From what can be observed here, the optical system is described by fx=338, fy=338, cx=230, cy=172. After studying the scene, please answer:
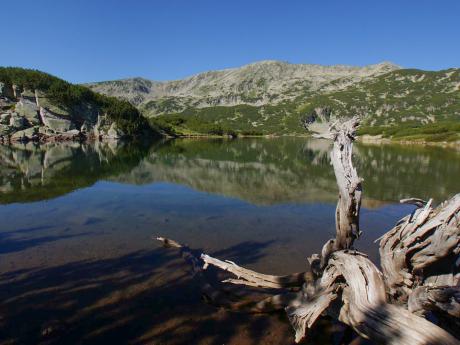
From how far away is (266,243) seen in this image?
53.8 feet

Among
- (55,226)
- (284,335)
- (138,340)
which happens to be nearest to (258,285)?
(284,335)

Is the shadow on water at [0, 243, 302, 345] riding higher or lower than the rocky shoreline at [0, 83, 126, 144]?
lower

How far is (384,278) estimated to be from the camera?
8.75 m

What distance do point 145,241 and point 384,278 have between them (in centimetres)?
1110

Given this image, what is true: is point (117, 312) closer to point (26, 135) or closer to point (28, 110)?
point (26, 135)

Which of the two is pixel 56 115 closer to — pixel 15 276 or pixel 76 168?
pixel 76 168

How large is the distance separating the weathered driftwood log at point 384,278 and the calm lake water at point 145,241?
59.9 inches

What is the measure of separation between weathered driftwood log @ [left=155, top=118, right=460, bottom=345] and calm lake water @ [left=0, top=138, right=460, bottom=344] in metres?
1.52

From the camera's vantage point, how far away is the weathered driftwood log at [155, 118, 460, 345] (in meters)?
6.25

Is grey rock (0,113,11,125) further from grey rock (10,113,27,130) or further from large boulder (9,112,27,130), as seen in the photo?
grey rock (10,113,27,130)

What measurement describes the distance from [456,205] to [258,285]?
6.22m

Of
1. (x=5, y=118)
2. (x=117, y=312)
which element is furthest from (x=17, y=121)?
(x=117, y=312)

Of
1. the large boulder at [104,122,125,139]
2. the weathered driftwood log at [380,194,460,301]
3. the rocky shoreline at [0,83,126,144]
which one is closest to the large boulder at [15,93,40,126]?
the rocky shoreline at [0,83,126,144]

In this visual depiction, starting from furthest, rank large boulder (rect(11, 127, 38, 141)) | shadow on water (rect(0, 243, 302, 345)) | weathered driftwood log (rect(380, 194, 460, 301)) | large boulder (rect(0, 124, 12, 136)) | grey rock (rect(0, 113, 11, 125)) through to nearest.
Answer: grey rock (rect(0, 113, 11, 125)) < large boulder (rect(11, 127, 38, 141)) < large boulder (rect(0, 124, 12, 136)) < shadow on water (rect(0, 243, 302, 345)) < weathered driftwood log (rect(380, 194, 460, 301))
